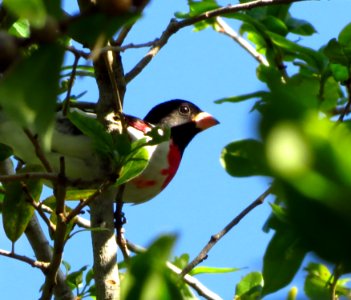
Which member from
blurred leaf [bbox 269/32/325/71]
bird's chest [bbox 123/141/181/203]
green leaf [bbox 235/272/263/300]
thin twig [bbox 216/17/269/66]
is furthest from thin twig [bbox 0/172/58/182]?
thin twig [bbox 216/17/269/66]

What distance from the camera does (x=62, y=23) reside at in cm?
57

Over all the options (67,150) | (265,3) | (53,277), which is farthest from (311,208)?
(67,150)

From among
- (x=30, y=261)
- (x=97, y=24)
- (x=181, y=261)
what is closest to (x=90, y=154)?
(x=181, y=261)

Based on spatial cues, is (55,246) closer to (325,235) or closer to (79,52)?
(79,52)

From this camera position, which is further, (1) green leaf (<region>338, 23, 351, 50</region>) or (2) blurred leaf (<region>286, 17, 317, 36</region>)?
(2) blurred leaf (<region>286, 17, 317, 36</region>)

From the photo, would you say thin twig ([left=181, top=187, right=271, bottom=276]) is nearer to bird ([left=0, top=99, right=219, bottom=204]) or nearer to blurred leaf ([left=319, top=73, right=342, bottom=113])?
bird ([left=0, top=99, right=219, bottom=204])

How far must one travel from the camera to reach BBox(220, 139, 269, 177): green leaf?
0.44m

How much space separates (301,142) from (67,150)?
3082 mm

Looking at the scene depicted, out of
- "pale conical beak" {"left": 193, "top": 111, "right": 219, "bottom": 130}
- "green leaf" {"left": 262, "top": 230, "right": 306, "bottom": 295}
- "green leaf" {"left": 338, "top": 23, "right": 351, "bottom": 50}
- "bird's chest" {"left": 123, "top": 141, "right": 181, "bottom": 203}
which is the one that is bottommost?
"green leaf" {"left": 262, "top": 230, "right": 306, "bottom": 295}

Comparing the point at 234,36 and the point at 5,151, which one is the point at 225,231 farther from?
the point at 234,36

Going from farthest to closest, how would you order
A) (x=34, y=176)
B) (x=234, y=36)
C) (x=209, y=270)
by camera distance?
(x=234, y=36)
(x=209, y=270)
(x=34, y=176)

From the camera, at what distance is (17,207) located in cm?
246

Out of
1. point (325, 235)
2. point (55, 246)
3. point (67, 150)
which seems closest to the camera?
point (325, 235)

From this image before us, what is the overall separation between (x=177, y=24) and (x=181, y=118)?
2.18 metres
